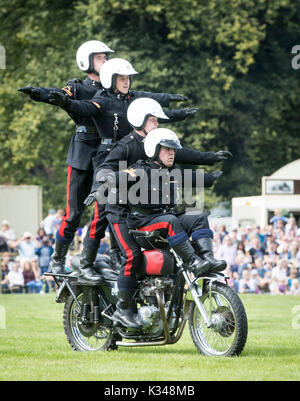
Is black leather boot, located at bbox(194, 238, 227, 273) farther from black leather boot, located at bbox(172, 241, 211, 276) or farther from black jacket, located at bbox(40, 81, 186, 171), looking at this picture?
black jacket, located at bbox(40, 81, 186, 171)

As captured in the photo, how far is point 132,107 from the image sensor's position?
29.8 feet

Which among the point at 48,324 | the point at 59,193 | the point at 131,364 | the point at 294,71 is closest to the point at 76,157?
the point at 131,364

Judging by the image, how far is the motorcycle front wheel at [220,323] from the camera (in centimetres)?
826

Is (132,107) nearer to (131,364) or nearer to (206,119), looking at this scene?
(131,364)

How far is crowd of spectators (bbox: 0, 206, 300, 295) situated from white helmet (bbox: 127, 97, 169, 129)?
11.0 metres

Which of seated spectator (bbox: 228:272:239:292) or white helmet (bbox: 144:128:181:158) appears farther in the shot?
seated spectator (bbox: 228:272:239:292)

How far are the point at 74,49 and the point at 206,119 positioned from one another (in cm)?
447

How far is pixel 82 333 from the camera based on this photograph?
9.77 meters

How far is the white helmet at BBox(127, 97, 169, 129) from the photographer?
9062mm

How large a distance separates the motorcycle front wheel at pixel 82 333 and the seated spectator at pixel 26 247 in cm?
1223

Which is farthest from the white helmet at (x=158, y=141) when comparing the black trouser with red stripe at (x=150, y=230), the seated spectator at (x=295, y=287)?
the seated spectator at (x=295, y=287)

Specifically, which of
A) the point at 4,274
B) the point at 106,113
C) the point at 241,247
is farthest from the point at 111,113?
the point at 4,274

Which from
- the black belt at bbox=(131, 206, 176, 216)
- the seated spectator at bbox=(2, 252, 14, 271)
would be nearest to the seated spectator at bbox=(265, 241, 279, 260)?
the seated spectator at bbox=(2, 252, 14, 271)

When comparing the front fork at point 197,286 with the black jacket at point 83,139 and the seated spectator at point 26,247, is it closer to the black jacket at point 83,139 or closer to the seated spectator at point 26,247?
the black jacket at point 83,139
